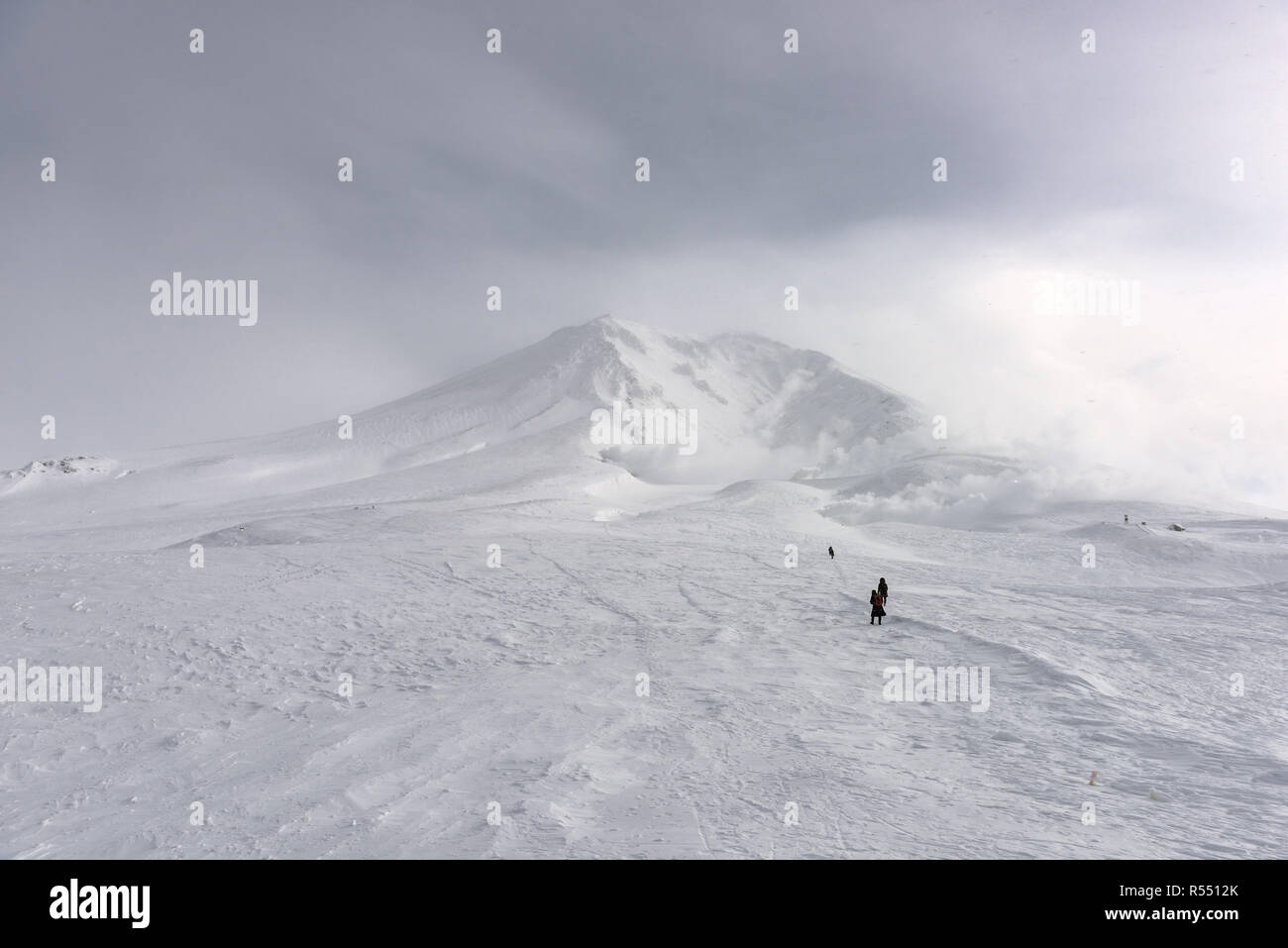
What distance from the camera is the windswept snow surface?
8008 millimetres

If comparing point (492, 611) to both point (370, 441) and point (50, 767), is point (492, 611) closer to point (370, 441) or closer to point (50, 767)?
point (50, 767)

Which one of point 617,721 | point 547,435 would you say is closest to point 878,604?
point 617,721

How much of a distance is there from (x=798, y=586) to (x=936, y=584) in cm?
610

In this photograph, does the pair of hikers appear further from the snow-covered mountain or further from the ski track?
the snow-covered mountain

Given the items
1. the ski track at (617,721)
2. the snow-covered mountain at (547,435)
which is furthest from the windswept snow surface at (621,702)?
the snow-covered mountain at (547,435)

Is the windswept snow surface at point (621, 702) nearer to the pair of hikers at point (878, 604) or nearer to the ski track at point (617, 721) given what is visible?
the ski track at point (617, 721)

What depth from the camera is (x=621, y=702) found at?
1302 centimetres

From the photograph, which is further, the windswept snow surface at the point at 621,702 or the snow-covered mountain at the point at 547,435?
the snow-covered mountain at the point at 547,435

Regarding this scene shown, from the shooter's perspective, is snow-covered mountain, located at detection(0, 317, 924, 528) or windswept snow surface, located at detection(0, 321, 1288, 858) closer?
windswept snow surface, located at detection(0, 321, 1288, 858)

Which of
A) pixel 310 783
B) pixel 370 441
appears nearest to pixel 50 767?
pixel 310 783

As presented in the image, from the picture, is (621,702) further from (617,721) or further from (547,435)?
(547,435)

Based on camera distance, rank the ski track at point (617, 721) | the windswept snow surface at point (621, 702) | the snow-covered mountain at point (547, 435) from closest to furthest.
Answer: the ski track at point (617, 721), the windswept snow surface at point (621, 702), the snow-covered mountain at point (547, 435)

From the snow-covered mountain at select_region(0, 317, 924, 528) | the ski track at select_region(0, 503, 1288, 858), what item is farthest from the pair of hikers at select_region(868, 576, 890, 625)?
the snow-covered mountain at select_region(0, 317, 924, 528)

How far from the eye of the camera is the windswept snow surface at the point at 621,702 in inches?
315
